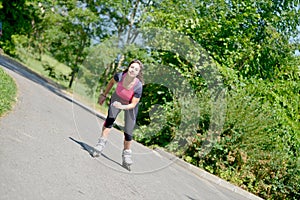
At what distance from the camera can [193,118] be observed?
1159 centimetres

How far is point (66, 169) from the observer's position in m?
5.31

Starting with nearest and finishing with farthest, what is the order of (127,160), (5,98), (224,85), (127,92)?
(127,92) → (127,160) → (5,98) → (224,85)

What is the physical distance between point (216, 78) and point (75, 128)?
17.1 ft

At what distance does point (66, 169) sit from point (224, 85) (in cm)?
786

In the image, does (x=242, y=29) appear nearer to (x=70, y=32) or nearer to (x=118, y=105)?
(x=118, y=105)

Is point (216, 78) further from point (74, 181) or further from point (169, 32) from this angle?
point (74, 181)

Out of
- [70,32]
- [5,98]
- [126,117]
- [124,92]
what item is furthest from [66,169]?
[70,32]

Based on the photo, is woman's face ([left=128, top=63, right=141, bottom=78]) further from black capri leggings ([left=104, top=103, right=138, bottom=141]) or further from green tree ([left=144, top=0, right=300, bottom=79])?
green tree ([left=144, top=0, right=300, bottom=79])

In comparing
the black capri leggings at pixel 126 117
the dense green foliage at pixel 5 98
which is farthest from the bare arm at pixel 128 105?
the dense green foliage at pixel 5 98

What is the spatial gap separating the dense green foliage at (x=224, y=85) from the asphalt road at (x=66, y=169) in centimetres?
127

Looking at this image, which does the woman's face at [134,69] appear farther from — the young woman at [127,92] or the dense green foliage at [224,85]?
the dense green foliage at [224,85]

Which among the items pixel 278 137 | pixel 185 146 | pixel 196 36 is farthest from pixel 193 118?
pixel 196 36

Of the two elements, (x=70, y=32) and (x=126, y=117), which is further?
(x=70, y=32)

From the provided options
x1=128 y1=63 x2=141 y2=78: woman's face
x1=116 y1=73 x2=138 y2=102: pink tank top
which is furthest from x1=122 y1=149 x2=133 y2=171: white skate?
x1=128 y1=63 x2=141 y2=78: woman's face
